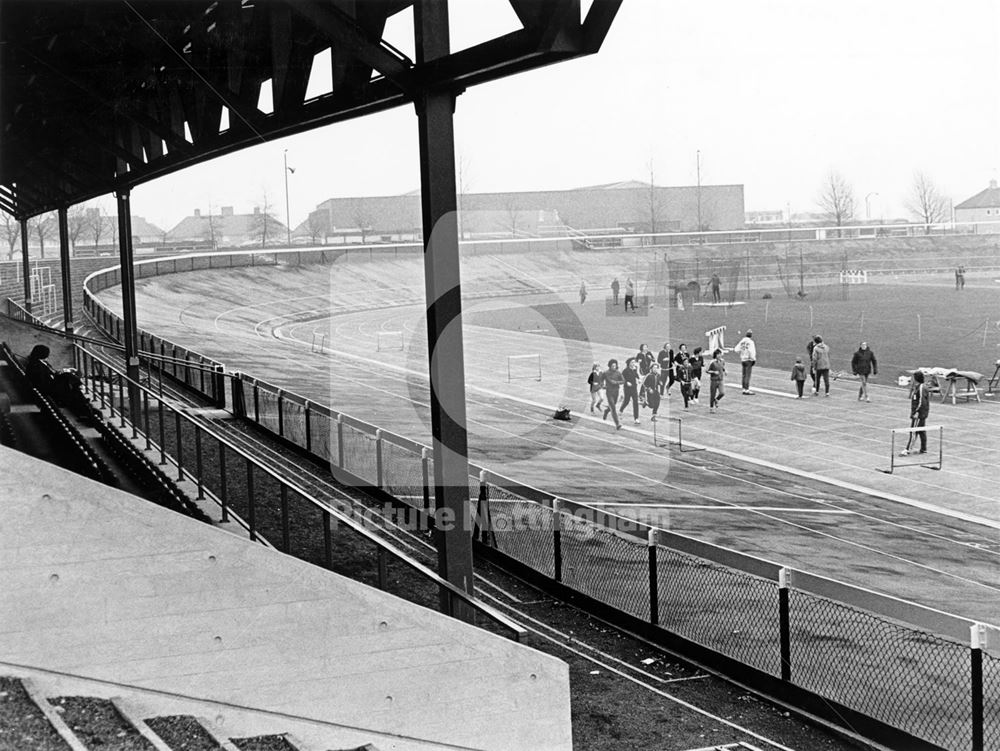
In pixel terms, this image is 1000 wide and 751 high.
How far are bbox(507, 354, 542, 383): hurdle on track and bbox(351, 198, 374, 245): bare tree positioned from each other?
73262 millimetres

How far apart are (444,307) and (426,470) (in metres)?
4.77

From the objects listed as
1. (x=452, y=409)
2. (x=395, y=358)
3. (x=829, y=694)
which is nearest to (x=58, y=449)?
(x=452, y=409)

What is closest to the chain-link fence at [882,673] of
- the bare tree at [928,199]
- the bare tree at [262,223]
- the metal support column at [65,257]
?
the metal support column at [65,257]

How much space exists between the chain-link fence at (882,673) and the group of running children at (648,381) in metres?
15.6

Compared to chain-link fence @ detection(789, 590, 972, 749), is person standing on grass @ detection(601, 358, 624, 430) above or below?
above

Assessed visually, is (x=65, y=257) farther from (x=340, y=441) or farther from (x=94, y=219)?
(x=94, y=219)

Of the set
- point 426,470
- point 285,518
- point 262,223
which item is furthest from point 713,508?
point 262,223

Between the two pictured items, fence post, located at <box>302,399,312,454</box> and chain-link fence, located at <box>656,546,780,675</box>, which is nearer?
chain-link fence, located at <box>656,546,780,675</box>

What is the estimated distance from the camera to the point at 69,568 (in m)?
5.68

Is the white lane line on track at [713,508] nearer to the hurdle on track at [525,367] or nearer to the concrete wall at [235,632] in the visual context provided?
the concrete wall at [235,632]

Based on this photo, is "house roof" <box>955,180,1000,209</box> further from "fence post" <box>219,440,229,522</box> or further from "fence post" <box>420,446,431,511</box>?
"fence post" <box>219,440,229,522</box>

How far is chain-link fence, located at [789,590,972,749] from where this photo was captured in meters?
7.98

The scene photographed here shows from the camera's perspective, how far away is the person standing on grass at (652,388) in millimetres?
26406

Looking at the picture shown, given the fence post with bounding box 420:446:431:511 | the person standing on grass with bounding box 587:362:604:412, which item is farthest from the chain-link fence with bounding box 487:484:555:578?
the person standing on grass with bounding box 587:362:604:412
